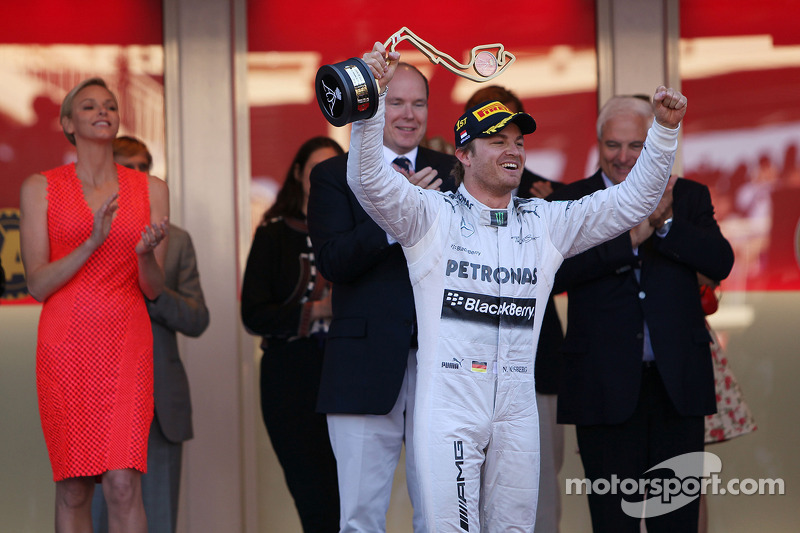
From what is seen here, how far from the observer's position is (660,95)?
315cm

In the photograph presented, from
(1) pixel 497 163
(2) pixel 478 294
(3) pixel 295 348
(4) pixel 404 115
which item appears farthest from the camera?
(3) pixel 295 348

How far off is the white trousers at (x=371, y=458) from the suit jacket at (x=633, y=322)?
0.75 m

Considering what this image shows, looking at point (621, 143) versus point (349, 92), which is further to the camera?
point (621, 143)

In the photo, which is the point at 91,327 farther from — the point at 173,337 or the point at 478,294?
the point at 478,294

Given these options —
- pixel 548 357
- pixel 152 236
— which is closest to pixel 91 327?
pixel 152 236

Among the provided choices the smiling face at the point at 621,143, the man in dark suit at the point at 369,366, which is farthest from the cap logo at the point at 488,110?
the smiling face at the point at 621,143

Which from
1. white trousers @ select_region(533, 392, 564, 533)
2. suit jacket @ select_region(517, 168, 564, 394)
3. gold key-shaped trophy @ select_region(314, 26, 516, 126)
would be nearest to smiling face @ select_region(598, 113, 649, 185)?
suit jacket @ select_region(517, 168, 564, 394)

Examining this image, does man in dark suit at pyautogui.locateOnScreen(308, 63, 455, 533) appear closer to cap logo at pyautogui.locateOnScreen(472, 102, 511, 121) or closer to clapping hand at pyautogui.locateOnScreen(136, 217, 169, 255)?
cap logo at pyautogui.locateOnScreen(472, 102, 511, 121)

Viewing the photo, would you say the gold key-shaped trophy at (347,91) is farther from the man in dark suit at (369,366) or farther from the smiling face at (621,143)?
the smiling face at (621,143)

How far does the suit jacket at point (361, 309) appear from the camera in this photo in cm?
338

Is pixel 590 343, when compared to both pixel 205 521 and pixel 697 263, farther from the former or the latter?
pixel 205 521

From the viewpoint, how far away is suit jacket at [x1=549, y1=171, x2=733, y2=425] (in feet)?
12.5

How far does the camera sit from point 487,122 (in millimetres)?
3230

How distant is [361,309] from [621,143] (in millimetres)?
1315
